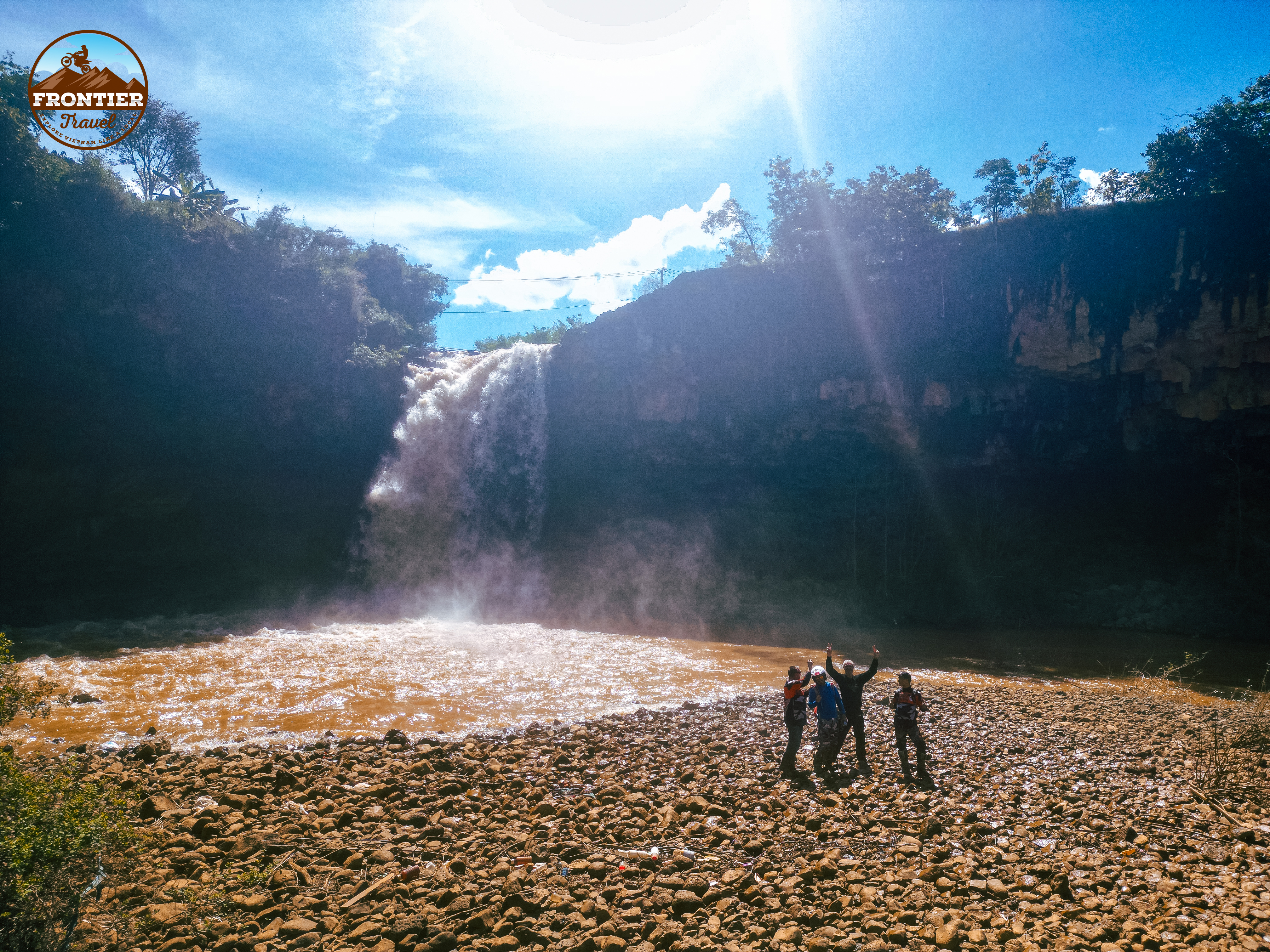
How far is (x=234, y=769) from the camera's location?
7621 millimetres

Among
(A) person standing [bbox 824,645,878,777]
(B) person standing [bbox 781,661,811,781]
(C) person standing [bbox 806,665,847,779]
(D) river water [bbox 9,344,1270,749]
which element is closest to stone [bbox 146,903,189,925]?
(D) river water [bbox 9,344,1270,749]

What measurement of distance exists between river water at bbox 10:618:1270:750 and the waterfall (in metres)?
3.34

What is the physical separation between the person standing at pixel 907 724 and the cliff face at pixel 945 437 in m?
15.2

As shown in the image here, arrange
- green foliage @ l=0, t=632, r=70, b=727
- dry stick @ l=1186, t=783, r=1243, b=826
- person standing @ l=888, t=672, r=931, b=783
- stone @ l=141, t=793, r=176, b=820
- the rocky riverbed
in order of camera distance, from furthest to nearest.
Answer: person standing @ l=888, t=672, r=931, b=783, stone @ l=141, t=793, r=176, b=820, dry stick @ l=1186, t=783, r=1243, b=826, green foliage @ l=0, t=632, r=70, b=727, the rocky riverbed

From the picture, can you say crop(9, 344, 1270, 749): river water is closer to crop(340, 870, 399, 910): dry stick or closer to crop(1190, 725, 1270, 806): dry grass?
crop(340, 870, 399, 910): dry stick

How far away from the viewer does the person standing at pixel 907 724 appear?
7.55m

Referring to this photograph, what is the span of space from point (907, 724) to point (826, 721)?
39.0 inches

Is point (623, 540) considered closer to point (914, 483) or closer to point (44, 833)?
point (914, 483)

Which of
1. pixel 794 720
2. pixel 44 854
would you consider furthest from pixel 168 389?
pixel 794 720

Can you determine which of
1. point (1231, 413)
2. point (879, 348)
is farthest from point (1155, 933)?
point (1231, 413)

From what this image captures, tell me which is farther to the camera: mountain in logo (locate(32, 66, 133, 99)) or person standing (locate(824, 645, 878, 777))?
mountain in logo (locate(32, 66, 133, 99))

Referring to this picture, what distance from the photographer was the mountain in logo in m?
14.1

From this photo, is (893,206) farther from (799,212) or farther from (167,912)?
(167,912)

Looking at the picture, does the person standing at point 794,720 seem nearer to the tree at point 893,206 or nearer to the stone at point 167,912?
the stone at point 167,912
